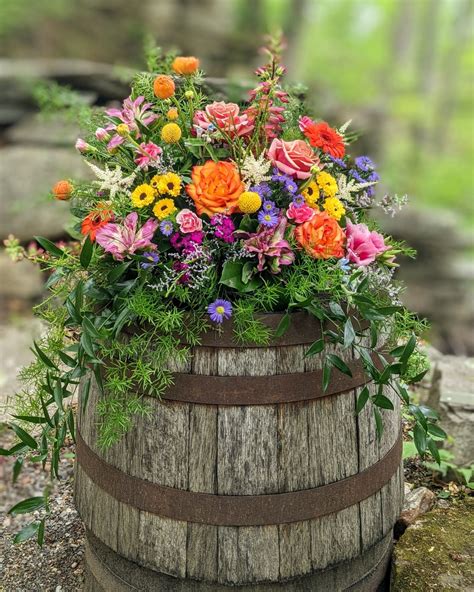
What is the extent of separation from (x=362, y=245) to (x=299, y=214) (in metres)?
0.19

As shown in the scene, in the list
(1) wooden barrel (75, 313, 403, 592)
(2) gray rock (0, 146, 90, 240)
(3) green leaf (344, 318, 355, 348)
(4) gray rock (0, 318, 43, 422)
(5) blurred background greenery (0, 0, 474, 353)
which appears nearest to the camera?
(3) green leaf (344, 318, 355, 348)

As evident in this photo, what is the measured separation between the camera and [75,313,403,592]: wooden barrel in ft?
5.10

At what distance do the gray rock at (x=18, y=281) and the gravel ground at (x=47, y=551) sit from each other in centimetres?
343

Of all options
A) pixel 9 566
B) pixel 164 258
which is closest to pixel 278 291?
pixel 164 258

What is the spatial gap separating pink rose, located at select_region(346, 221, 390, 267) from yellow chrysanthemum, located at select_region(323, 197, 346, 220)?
4 cm

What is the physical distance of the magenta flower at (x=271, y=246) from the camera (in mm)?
1518

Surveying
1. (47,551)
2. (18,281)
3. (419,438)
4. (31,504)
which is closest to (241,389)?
(419,438)

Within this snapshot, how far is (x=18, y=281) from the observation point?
603cm

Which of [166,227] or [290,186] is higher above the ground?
[290,186]

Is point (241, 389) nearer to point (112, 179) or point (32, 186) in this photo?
point (112, 179)

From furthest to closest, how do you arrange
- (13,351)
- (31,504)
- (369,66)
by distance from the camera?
(369,66)
(13,351)
(31,504)

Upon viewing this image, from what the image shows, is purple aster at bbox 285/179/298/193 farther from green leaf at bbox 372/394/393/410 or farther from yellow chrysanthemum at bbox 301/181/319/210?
green leaf at bbox 372/394/393/410

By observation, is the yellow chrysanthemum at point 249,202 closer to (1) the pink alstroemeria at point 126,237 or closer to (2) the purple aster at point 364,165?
(1) the pink alstroemeria at point 126,237

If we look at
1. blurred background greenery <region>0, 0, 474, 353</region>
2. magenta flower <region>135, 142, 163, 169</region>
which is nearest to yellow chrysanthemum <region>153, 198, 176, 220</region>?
magenta flower <region>135, 142, 163, 169</region>
